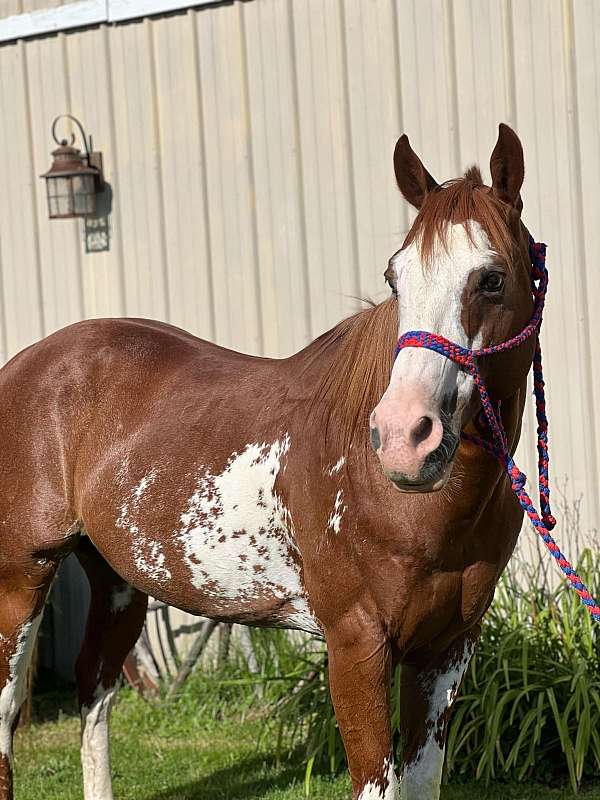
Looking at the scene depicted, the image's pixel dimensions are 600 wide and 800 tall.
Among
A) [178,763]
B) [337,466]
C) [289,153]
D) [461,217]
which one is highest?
[289,153]

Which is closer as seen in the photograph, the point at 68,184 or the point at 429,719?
the point at 429,719

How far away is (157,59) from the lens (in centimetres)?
534

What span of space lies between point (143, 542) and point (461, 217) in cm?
140

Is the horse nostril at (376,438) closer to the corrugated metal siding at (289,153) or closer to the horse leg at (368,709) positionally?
the horse leg at (368,709)

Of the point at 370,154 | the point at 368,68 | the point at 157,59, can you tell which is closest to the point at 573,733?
the point at 370,154

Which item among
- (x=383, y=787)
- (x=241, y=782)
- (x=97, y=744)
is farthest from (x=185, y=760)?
(x=383, y=787)

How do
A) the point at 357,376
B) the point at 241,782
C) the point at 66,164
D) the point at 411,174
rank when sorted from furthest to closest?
the point at 66,164 < the point at 241,782 < the point at 357,376 < the point at 411,174

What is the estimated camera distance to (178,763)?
4473 millimetres

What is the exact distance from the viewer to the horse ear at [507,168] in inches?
91.3

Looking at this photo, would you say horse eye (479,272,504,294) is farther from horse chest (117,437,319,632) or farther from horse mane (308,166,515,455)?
horse chest (117,437,319,632)

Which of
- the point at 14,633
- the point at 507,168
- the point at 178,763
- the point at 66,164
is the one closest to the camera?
the point at 507,168

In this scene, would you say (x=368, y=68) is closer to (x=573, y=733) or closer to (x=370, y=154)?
(x=370, y=154)

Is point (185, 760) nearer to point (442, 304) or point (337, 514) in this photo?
point (337, 514)

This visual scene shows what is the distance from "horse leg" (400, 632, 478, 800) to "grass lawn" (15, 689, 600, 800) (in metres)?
1.14
